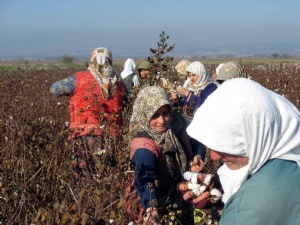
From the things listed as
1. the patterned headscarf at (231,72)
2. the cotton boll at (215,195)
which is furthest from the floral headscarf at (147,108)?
the patterned headscarf at (231,72)

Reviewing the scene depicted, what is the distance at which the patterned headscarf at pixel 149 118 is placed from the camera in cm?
279

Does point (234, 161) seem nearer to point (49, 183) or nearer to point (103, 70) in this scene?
point (49, 183)

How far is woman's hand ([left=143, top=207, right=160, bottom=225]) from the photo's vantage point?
7.30 ft

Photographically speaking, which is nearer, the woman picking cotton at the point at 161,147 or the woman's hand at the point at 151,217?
the woman's hand at the point at 151,217

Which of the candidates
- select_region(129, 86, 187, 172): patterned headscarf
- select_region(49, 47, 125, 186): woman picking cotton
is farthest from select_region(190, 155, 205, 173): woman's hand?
select_region(49, 47, 125, 186): woman picking cotton

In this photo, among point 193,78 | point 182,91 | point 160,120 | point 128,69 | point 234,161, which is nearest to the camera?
point 234,161

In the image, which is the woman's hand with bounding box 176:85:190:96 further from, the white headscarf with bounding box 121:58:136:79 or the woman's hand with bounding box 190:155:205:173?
the woman's hand with bounding box 190:155:205:173

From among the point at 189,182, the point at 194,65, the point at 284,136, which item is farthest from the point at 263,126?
the point at 194,65

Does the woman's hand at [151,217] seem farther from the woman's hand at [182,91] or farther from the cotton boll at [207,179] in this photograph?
the woman's hand at [182,91]

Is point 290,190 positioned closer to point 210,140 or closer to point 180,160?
point 210,140

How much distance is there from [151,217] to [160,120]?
0.70 m

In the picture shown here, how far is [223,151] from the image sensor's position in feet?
5.74

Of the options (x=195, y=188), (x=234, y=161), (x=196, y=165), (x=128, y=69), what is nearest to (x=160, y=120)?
(x=196, y=165)

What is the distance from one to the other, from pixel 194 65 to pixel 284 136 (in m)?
4.73
